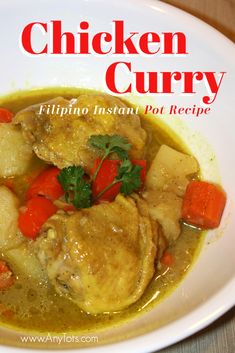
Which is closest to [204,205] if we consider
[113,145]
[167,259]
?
[167,259]

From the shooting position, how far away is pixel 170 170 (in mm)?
2967

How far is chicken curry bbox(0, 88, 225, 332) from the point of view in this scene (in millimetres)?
2359

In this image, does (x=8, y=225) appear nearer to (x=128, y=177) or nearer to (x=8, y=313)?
(x=8, y=313)

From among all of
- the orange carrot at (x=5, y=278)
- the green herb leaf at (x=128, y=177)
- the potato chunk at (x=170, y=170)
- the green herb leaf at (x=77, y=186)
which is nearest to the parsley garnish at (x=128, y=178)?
the green herb leaf at (x=128, y=177)

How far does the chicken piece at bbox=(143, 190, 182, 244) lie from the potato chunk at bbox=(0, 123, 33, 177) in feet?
2.44

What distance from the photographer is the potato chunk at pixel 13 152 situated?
3018mm

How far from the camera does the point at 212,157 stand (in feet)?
9.96

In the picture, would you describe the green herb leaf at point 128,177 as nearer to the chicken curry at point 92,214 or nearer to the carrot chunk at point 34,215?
the chicken curry at point 92,214

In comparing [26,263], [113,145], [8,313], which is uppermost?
[113,145]

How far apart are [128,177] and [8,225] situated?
26.0 inches

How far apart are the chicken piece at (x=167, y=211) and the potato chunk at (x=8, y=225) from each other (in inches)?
26.9

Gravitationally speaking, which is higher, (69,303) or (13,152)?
(13,152)

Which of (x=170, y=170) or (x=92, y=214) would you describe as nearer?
(x=92, y=214)

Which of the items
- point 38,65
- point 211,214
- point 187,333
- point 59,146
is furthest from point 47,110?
point 187,333
